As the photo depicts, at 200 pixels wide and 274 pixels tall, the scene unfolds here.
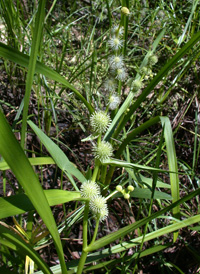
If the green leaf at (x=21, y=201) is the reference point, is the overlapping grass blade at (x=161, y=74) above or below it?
above

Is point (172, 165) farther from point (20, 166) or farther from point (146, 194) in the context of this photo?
point (20, 166)

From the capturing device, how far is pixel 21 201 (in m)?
1.10

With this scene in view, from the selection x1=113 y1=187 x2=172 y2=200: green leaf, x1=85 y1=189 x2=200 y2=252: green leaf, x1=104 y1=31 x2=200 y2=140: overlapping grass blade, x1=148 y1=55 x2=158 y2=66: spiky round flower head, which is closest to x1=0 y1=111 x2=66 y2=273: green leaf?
x1=85 y1=189 x2=200 y2=252: green leaf

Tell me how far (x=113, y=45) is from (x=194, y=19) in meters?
1.48

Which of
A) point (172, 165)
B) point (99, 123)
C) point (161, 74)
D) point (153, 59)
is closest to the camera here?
point (99, 123)

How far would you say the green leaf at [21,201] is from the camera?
3.43 ft

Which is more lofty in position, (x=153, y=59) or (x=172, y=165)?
(x=153, y=59)

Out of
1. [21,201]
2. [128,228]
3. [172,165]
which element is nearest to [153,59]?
[172,165]

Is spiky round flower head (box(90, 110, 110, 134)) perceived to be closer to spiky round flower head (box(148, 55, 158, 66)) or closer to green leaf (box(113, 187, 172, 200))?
green leaf (box(113, 187, 172, 200))

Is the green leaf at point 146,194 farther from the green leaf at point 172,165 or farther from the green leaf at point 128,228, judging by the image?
the green leaf at point 128,228

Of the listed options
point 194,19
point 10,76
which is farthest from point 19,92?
point 194,19

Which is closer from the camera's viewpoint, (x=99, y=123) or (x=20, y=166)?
(x=20, y=166)

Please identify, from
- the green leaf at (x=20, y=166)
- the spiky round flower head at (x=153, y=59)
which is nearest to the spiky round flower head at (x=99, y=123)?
the green leaf at (x=20, y=166)

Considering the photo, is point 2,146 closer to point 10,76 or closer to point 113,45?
point 113,45
